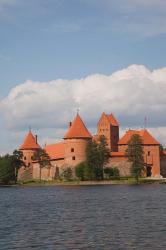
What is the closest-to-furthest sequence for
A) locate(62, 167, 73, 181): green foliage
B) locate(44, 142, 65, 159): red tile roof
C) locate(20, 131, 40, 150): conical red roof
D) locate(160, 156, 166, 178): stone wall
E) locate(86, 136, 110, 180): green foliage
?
1. locate(86, 136, 110, 180): green foliage
2. locate(62, 167, 73, 181): green foliage
3. locate(160, 156, 166, 178): stone wall
4. locate(44, 142, 65, 159): red tile roof
5. locate(20, 131, 40, 150): conical red roof

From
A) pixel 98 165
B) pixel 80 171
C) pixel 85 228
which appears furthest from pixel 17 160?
pixel 85 228

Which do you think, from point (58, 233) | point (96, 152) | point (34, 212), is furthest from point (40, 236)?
point (96, 152)

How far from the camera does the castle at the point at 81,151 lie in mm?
76000

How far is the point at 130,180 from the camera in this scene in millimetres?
66750

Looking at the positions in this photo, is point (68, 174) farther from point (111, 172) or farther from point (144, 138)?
point (144, 138)

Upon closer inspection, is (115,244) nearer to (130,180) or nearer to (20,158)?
(130,180)

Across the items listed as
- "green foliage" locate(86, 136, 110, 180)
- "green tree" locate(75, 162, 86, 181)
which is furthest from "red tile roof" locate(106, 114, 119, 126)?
"green foliage" locate(86, 136, 110, 180)

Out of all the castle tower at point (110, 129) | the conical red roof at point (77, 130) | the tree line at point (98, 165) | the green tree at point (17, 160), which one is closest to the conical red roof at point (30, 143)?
the green tree at point (17, 160)

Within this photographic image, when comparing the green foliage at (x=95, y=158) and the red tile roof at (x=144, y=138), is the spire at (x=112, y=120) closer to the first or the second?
the red tile roof at (x=144, y=138)

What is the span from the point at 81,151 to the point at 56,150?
11.1 meters

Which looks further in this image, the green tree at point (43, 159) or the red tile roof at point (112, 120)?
the red tile roof at point (112, 120)

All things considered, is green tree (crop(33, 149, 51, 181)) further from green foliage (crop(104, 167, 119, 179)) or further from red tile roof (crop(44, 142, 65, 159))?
green foliage (crop(104, 167, 119, 179))

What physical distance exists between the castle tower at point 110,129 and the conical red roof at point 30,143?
10936 mm

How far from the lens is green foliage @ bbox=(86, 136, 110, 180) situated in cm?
6631
